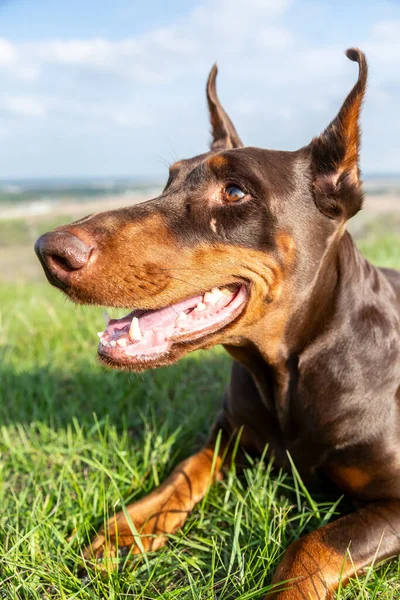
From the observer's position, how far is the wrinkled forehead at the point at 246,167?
2641 millimetres

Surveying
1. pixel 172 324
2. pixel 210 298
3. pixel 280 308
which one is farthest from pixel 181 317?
pixel 280 308

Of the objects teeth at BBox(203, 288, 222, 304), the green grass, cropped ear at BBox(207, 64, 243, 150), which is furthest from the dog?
cropped ear at BBox(207, 64, 243, 150)

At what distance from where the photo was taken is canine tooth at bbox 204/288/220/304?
8.79 ft

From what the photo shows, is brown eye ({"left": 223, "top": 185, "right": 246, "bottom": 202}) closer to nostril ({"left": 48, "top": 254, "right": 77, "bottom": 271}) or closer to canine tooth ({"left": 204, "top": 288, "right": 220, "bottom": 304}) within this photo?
canine tooth ({"left": 204, "top": 288, "right": 220, "bottom": 304})

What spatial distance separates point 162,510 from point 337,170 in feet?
6.14

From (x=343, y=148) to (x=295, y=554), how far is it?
Answer: 1.80 meters

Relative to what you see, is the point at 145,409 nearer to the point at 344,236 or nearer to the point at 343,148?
the point at 344,236

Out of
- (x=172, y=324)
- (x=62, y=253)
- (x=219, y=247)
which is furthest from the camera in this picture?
(x=172, y=324)

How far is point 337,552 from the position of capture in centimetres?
243

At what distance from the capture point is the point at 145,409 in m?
4.25

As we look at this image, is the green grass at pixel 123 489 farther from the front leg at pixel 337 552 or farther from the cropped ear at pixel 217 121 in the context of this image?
the cropped ear at pixel 217 121

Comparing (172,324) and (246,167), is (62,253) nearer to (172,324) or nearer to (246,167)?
(172,324)

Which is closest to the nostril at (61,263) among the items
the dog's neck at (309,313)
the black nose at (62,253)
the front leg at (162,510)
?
the black nose at (62,253)

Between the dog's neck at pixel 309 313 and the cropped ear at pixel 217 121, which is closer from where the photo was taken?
the dog's neck at pixel 309 313
